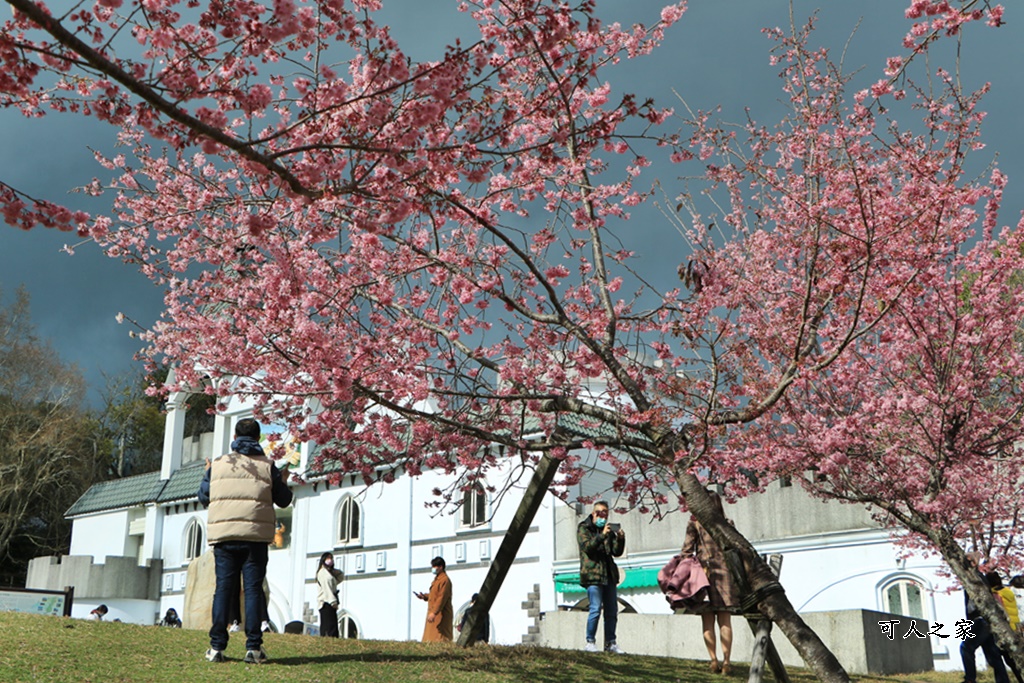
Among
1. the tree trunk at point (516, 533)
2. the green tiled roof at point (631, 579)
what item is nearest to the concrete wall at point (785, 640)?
the tree trunk at point (516, 533)

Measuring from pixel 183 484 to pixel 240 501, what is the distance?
33056 mm

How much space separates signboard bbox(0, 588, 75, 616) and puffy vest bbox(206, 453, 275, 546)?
7172 mm

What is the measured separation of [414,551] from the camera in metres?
30.2

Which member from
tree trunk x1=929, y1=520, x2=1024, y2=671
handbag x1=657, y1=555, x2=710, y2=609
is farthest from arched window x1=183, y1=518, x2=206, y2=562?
tree trunk x1=929, y1=520, x2=1024, y2=671

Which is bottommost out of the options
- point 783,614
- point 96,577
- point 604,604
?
point 783,614

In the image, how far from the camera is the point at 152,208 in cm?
1064

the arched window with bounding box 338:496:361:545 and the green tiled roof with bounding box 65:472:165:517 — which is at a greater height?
the green tiled roof with bounding box 65:472:165:517

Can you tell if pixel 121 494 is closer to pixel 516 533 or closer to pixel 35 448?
pixel 35 448

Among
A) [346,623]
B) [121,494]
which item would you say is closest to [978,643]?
[346,623]

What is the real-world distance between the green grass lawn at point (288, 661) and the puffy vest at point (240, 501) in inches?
42.1

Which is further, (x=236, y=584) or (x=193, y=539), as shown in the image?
(x=193, y=539)

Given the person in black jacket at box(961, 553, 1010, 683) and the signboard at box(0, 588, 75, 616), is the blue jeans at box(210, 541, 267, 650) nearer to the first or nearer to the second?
the signboard at box(0, 588, 75, 616)

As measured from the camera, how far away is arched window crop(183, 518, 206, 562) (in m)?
37.6

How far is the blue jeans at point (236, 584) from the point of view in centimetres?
791
